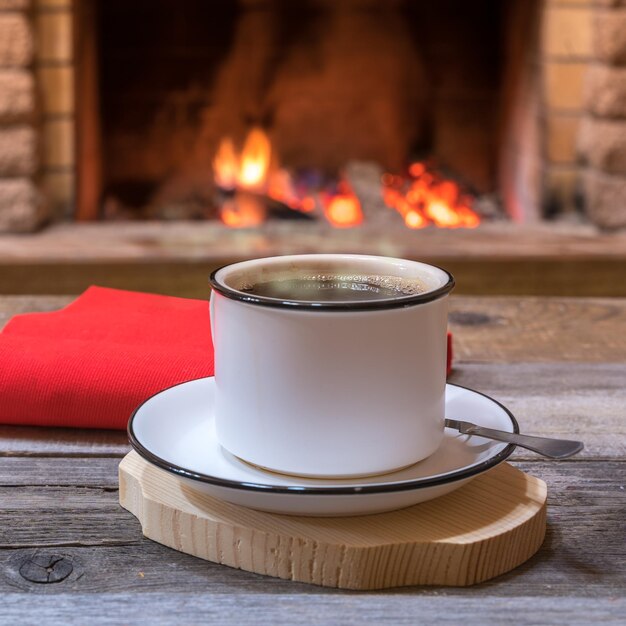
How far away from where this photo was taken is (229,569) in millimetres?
498

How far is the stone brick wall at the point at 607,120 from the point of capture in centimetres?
212

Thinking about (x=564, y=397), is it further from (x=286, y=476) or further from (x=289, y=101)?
(x=289, y=101)

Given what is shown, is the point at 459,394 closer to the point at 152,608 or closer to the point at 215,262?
the point at 152,608

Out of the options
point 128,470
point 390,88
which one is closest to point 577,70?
point 390,88

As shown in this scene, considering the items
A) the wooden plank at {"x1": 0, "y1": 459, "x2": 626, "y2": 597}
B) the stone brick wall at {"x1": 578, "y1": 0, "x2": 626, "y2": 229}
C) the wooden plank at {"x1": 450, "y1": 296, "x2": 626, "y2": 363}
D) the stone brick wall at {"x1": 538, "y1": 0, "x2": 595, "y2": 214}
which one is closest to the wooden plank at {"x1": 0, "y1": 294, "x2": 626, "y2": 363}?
the wooden plank at {"x1": 450, "y1": 296, "x2": 626, "y2": 363}

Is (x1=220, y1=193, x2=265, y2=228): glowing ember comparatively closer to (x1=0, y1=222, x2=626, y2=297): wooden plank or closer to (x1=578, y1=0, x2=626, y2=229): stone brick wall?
(x1=0, y1=222, x2=626, y2=297): wooden plank

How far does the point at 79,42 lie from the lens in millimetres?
2357

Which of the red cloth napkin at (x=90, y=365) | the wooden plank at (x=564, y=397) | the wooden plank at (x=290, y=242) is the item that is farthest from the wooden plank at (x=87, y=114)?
the wooden plank at (x=564, y=397)

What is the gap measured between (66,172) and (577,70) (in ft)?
3.86

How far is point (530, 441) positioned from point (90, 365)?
0.32 metres

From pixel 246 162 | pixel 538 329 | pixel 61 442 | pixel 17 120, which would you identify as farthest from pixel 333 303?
pixel 246 162

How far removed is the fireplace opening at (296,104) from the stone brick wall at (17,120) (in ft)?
1.10

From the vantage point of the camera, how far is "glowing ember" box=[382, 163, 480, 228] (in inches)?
99.0

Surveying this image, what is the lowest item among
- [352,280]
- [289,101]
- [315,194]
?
[315,194]
